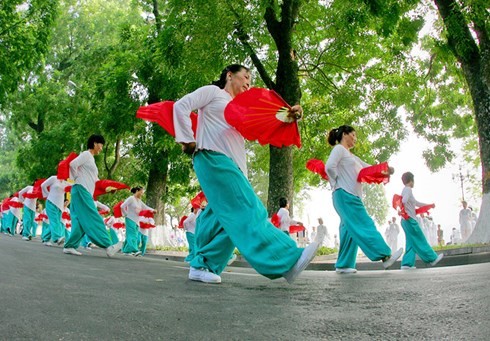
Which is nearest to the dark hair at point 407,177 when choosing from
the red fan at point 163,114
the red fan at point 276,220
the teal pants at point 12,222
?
the red fan at point 276,220

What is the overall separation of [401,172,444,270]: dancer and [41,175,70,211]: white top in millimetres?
8701

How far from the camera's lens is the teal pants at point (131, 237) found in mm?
14570

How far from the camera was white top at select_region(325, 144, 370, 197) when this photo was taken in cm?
795

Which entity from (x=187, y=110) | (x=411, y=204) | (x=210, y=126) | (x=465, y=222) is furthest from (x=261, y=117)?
(x=465, y=222)

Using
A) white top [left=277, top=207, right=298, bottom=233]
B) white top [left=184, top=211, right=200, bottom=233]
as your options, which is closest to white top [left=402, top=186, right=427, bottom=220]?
white top [left=277, top=207, right=298, bottom=233]

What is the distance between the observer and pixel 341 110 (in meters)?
16.9

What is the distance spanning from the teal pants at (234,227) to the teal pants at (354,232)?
10.0ft

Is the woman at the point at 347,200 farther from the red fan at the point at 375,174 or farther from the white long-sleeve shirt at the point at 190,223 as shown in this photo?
the white long-sleeve shirt at the point at 190,223

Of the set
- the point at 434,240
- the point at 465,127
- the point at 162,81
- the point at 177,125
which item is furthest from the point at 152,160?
the point at 434,240

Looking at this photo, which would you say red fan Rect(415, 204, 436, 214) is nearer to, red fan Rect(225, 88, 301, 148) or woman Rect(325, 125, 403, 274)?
woman Rect(325, 125, 403, 274)

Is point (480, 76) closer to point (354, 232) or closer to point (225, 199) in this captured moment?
point (354, 232)

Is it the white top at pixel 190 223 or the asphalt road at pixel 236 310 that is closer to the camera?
the asphalt road at pixel 236 310

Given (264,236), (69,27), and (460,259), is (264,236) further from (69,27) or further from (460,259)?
(69,27)

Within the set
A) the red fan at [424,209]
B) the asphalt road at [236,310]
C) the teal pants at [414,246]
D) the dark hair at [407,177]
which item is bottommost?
the asphalt road at [236,310]
